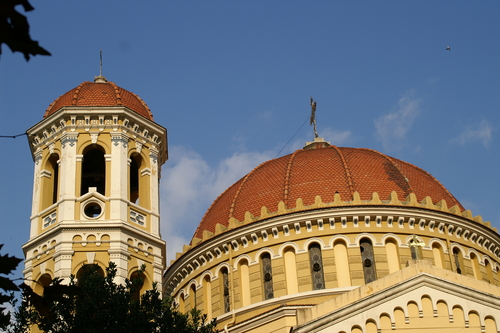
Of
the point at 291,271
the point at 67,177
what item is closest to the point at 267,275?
the point at 291,271

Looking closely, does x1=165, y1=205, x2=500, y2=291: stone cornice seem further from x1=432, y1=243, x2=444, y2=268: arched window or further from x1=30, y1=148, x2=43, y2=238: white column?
x1=30, y1=148, x2=43, y2=238: white column

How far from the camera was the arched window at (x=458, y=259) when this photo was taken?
101ft

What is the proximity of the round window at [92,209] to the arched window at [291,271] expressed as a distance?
709cm

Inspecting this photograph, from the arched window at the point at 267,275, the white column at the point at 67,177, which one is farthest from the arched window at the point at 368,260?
the white column at the point at 67,177

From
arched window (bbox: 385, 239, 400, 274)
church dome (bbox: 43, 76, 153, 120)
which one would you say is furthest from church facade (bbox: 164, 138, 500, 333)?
church dome (bbox: 43, 76, 153, 120)

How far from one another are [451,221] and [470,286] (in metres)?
8.49

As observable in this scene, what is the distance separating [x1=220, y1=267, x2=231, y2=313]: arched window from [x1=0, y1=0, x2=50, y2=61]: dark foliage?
2510 cm

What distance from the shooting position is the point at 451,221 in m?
31.2

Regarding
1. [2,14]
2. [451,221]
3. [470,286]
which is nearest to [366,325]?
[470,286]

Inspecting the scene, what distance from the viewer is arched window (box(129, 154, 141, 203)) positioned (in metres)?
29.2

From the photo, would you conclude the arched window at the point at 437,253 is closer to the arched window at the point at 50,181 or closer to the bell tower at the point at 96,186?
Result: the bell tower at the point at 96,186

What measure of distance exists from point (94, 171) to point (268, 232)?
274 inches

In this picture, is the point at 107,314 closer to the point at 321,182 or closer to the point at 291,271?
the point at 291,271

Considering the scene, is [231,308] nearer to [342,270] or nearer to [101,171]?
[342,270]
